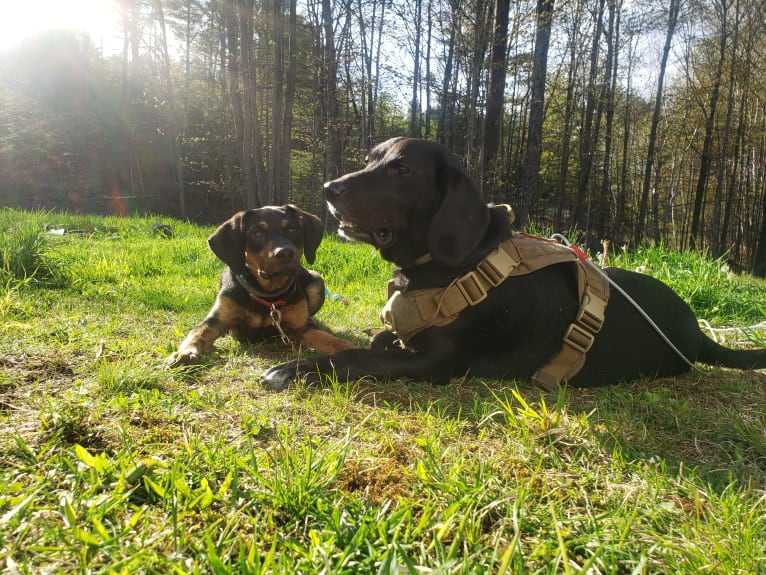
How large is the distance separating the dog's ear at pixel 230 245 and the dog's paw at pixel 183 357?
0.96m

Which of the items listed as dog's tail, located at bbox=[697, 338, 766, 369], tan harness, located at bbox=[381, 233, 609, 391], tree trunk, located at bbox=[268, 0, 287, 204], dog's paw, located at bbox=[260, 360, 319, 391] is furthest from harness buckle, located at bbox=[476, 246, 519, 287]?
tree trunk, located at bbox=[268, 0, 287, 204]

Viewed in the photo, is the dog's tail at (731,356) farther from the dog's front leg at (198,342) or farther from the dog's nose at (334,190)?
the dog's front leg at (198,342)

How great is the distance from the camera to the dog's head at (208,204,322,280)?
11.9 ft

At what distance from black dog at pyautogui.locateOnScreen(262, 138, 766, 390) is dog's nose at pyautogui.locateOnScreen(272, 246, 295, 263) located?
86 centimetres

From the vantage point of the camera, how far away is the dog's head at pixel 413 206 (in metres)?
2.59

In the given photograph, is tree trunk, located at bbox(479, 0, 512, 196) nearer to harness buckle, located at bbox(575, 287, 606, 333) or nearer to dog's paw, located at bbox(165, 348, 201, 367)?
harness buckle, located at bbox(575, 287, 606, 333)

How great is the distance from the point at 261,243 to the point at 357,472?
257 centimetres

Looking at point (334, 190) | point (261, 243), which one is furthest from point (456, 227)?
point (261, 243)

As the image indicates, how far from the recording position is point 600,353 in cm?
271

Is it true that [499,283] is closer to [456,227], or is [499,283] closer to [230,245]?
[456,227]

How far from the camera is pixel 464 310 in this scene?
267 cm

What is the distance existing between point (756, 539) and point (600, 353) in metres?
1.55

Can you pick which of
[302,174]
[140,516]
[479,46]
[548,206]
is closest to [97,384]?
[140,516]

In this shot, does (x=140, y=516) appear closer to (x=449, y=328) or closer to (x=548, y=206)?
(x=449, y=328)
